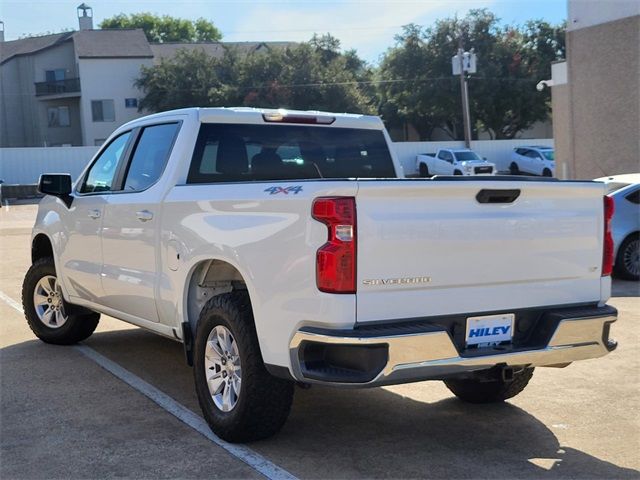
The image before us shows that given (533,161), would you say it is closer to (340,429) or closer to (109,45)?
(109,45)

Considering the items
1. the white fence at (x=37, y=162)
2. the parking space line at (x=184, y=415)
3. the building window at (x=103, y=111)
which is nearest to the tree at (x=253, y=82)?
the building window at (x=103, y=111)

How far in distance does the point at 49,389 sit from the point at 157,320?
3.70 ft

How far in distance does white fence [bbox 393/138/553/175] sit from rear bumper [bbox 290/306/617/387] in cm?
4151

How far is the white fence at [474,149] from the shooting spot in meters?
45.8

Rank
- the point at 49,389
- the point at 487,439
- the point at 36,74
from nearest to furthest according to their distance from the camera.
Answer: the point at 487,439, the point at 49,389, the point at 36,74

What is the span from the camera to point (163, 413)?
5395 mm

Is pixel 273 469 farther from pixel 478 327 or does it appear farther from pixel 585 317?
pixel 585 317

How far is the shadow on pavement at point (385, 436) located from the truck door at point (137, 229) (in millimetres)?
740

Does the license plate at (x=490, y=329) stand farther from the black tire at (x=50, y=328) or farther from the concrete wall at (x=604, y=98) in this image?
the concrete wall at (x=604, y=98)

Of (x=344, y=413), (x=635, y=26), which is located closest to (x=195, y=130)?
(x=344, y=413)

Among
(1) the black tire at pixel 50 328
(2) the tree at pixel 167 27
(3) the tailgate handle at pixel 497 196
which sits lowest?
(1) the black tire at pixel 50 328

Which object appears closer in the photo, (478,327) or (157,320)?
(478,327)

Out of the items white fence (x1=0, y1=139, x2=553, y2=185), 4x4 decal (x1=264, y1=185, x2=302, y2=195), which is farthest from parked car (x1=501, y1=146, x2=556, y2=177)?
4x4 decal (x1=264, y1=185, x2=302, y2=195)

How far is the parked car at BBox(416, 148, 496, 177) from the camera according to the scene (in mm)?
36906
